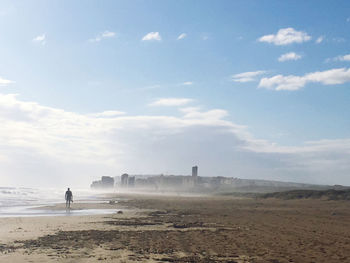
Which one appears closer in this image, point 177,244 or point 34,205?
point 177,244

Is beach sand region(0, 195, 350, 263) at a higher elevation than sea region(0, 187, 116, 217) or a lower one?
higher

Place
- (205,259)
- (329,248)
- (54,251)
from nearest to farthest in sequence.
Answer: (205,259)
(54,251)
(329,248)

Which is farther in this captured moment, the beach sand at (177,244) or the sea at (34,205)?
the sea at (34,205)

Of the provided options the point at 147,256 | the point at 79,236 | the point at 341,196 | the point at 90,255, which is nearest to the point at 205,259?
the point at 147,256

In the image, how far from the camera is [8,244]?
13828 mm

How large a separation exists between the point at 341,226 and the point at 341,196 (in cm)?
3118

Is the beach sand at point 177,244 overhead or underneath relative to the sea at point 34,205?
overhead

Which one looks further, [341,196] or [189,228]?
[341,196]

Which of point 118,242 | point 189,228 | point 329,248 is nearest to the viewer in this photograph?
point 329,248

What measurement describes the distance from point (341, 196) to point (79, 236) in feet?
140

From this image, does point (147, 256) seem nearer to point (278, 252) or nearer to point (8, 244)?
point (278, 252)

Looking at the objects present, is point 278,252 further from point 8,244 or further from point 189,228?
point 8,244

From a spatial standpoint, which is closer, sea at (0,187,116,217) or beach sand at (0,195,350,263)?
beach sand at (0,195,350,263)

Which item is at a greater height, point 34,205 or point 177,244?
point 177,244
